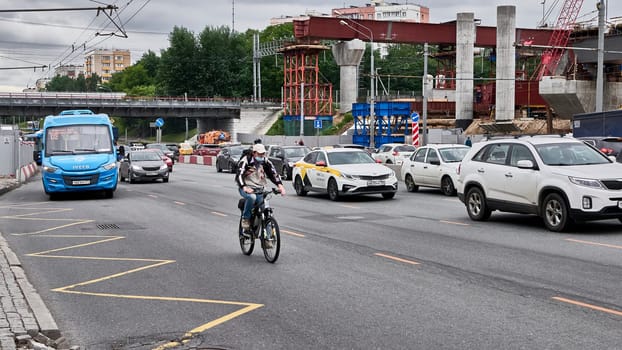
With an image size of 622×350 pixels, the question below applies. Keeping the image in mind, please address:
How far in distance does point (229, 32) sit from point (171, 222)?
114 metres

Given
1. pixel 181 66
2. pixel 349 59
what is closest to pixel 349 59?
pixel 349 59

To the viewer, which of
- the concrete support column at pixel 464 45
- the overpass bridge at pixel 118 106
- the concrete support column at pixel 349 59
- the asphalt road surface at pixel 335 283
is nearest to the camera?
the asphalt road surface at pixel 335 283

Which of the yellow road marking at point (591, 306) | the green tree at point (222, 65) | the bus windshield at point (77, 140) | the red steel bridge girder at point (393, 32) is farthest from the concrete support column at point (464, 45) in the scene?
the green tree at point (222, 65)

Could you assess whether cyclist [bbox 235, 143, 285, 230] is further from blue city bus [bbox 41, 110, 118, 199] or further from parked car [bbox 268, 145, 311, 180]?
parked car [bbox 268, 145, 311, 180]

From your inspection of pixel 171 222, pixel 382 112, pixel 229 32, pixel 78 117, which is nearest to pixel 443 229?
pixel 171 222

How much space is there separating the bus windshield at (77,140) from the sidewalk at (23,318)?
51.0 ft

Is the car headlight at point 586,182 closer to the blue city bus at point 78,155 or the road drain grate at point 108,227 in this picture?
the road drain grate at point 108,227

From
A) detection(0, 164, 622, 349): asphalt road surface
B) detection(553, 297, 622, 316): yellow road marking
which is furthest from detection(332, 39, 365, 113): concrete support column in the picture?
detection(553, 297, 622, 316): yellow road marking

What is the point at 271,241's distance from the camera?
11.6 meters

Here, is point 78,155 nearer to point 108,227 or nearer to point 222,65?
point 108,227

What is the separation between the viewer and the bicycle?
1151cm

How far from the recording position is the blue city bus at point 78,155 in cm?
2478

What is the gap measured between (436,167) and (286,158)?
11.9 m

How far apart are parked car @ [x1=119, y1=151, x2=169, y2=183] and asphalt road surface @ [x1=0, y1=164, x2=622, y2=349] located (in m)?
17.0
